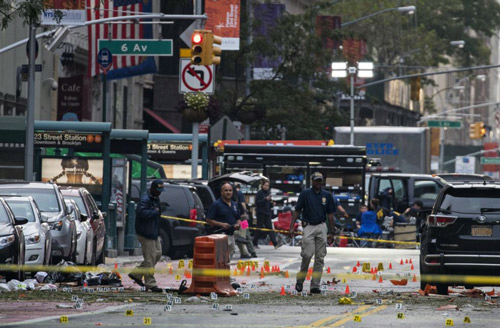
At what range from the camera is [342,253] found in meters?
35.0

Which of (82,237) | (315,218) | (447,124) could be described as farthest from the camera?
(447,124)

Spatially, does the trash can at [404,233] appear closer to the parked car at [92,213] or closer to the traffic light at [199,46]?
the traffic light at [199,46]

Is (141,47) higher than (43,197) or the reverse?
higher

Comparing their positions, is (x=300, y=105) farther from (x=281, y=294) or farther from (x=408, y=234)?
(x=281, y=294)

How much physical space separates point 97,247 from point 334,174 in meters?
16.1

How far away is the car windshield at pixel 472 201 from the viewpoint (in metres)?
19.7

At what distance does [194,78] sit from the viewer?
3447 centimetres

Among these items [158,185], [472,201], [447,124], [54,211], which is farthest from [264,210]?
[447,124]

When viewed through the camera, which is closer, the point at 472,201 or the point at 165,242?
the point at 472,201

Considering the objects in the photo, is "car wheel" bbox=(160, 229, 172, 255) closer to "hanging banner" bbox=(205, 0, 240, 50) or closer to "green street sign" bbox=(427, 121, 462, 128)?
"hanging banner" bbox=(205, 0, 240, 50)

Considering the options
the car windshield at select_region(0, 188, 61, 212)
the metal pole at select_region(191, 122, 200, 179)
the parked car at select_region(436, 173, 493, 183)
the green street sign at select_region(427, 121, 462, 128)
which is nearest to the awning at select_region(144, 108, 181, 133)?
the green street sign at select_region(427, 121, 462, 128)

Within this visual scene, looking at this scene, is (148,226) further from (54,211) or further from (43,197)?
(43,197)

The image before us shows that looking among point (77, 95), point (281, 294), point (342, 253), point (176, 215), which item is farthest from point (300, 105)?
point (281, 294)

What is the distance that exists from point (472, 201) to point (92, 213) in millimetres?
9520
